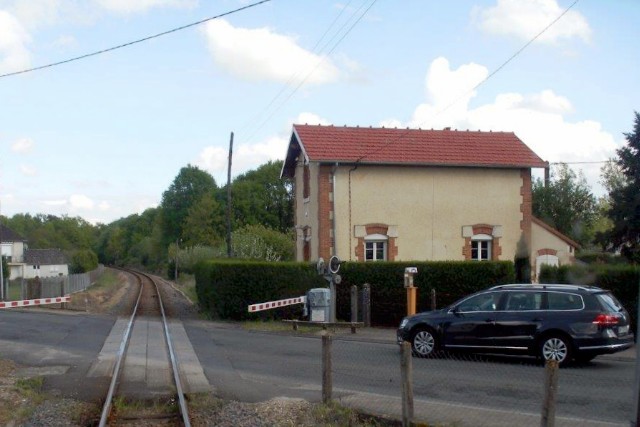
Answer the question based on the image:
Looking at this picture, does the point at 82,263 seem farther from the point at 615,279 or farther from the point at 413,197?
the point at 615,279

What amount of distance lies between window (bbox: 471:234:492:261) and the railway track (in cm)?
1487

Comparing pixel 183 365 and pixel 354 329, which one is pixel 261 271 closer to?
pixel 354 329

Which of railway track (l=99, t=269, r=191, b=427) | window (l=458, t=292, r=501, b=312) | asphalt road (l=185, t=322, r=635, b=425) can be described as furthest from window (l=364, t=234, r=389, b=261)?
window (l=458, t=292, r=501, b=312)

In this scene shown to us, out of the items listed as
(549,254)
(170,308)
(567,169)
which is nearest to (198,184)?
(567,169)

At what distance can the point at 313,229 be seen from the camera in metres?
31.2

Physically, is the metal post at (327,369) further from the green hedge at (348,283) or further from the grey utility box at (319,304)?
the green hedge at (348,283)

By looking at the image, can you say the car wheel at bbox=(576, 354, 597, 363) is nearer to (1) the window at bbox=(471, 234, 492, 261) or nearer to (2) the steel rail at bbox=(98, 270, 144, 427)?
(2) the steel rail at bbox=(98, 270, 144, 427)

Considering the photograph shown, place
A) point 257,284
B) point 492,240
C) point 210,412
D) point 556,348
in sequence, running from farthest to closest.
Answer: point 492,240 < point 257,284 < point 556,348 < point 210,412

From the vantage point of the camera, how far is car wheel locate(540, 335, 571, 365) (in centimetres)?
1481

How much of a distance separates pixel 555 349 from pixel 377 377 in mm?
3989

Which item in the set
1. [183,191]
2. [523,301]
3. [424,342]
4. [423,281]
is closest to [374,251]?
[423,281]

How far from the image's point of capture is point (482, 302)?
16.0 m

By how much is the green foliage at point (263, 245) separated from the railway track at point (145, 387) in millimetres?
30012

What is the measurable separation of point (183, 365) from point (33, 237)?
123m
